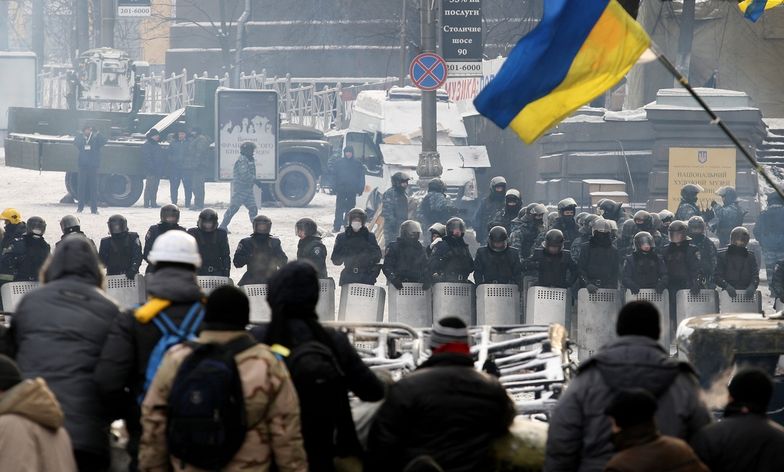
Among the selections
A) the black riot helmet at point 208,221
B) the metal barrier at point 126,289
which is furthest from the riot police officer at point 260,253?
the metal barrier at point 126,289

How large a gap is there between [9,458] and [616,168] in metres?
22.8

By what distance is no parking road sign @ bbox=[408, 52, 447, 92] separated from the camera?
24.7 meters

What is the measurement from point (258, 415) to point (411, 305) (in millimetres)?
11605

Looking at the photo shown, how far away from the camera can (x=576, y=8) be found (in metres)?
9.36

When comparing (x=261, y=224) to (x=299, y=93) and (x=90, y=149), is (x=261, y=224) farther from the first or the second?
(x=299, y=93)

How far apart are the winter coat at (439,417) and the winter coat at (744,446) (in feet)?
2.94

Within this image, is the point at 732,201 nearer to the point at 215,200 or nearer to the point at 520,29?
the point at 215,200

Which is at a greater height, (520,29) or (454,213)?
(520,29)

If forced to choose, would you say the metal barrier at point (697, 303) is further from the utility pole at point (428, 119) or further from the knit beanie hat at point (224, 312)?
the knit beanie hat at point (224, 312)

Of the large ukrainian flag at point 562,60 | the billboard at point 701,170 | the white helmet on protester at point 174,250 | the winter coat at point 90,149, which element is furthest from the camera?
the winter coat at point 90,149

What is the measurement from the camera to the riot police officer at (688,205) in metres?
21.7

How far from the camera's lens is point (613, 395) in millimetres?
6527

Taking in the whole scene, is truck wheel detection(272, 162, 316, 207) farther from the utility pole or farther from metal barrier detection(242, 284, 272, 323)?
metal barrier detection(242, 284, 272, 323)

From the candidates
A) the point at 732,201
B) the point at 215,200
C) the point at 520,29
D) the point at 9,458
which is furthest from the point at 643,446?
the point at 520,29
